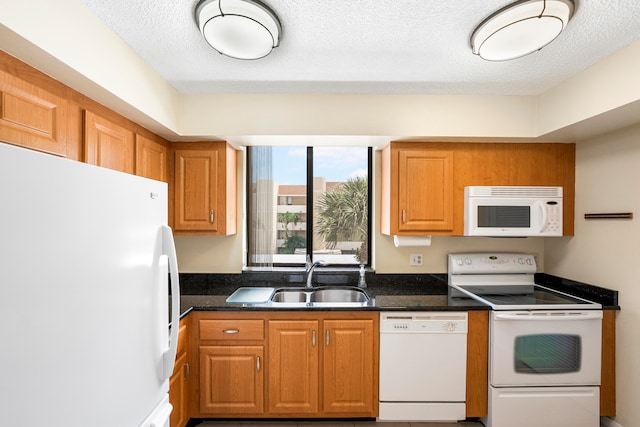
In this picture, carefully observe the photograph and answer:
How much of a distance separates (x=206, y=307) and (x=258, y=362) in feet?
1.67

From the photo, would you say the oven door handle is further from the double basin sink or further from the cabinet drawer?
the cabinet drawer

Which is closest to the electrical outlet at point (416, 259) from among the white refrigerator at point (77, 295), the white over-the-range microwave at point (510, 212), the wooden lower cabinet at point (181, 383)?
the white over-the-range microwave at point (510, 212)

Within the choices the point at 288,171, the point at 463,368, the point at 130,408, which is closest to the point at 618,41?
the point at 463,368

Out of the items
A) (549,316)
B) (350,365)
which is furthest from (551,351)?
(350,365)

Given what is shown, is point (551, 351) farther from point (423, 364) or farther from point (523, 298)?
point (423, 364)

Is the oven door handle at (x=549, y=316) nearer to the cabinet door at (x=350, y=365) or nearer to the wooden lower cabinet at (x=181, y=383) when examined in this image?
the cabinet door at (x=350, y=365)

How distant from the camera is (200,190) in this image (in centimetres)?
247

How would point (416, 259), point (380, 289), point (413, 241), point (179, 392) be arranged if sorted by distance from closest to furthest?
point (179, 392)
point (413, 241)
point (380, 289)
point (416, 259)

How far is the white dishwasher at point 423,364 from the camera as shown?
2.21 metres

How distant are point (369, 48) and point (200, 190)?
1547 millimetres

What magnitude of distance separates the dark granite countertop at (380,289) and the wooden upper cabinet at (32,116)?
50.0 inches

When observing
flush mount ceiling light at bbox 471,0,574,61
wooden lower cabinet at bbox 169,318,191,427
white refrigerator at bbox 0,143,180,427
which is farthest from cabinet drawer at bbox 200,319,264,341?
flush mount ceiling light at bbox 471,0,574,61

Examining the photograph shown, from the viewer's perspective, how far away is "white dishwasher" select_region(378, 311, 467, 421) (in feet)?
7.26

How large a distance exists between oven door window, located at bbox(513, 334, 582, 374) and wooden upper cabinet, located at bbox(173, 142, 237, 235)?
2232mm
